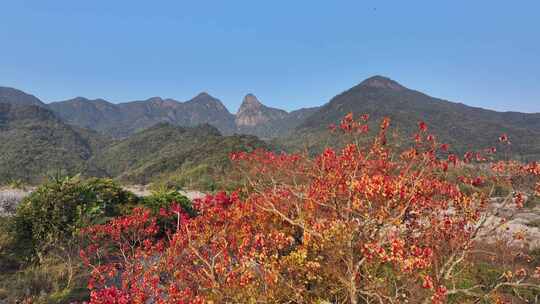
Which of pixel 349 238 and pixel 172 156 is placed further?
pixel 172 156

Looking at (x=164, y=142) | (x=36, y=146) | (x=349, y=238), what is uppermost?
(x=349, y=238)

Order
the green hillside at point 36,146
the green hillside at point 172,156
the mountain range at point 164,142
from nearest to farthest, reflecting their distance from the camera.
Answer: the green hillside at point 172,156, the green hillside at point 36,146, the mountain range at point 164,142

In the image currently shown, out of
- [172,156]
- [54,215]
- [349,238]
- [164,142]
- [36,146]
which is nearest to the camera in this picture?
[349,238]

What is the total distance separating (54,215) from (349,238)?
11020mm

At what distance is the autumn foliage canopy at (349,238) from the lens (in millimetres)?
5688

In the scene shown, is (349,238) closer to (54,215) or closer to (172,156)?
(54,215)

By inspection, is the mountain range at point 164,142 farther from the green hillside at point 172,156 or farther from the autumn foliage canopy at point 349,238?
the autumn foliage canopy at point 349,238

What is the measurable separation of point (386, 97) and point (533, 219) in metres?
178

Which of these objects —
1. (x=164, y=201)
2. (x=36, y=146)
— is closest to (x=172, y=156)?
(x=36, y=146)

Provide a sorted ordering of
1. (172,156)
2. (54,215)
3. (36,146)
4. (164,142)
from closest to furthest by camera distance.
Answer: (54,215), (172,156), (36,146), (164,142)

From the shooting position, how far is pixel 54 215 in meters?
12.5

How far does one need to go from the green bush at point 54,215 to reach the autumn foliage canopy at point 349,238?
3849mm

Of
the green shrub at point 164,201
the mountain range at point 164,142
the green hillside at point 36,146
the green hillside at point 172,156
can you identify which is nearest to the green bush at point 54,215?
the green shrub at point 164,201

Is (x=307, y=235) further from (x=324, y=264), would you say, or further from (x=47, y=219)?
(x=47, y=219)
